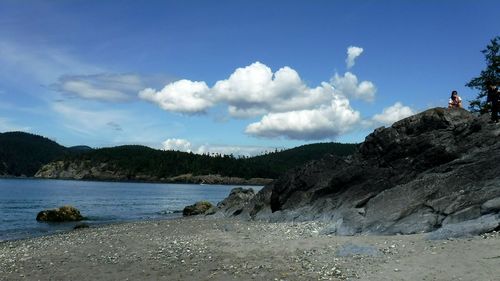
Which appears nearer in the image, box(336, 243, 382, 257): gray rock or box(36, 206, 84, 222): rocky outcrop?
box(336, 243, 382, 257): gray rock

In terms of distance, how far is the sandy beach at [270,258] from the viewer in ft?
52.8

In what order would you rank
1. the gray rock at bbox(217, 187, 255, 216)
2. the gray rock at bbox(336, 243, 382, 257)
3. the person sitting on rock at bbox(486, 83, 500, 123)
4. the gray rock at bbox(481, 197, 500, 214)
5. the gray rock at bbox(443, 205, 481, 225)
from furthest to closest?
the gray rock at bbox(217, 187, 255, 216) → the person sitting on rock at bbox(486, 83, 500, 123) → the gray rock at bbox(443, 205, 481, 225) → the gray rock at bbox(481, 197, 500, 214) → the gray rock at bbox(336, 243, 382, 257)

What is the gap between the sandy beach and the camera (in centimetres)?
1609

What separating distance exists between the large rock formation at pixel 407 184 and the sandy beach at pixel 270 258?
80.4 inches

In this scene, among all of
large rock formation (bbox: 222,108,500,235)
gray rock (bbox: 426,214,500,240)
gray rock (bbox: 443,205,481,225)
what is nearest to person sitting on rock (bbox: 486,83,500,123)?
large rock formation (bbox: 222,108,500,235)

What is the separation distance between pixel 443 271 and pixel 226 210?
4115 centimetres

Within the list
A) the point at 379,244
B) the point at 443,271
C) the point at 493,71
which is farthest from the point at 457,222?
the point at 493,71

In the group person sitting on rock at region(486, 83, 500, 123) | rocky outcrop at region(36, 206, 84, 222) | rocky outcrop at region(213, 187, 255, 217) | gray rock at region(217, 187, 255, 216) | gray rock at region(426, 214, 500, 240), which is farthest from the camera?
rocky outcrop at region(36, 206, 84, 222)

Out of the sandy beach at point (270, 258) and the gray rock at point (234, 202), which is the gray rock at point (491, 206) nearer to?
the sandy beach at point (270, 258)

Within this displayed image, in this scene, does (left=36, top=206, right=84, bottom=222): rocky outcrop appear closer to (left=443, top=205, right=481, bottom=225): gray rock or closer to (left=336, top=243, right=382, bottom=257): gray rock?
(left=336, top=243, right=382, bottom=257): gray rock

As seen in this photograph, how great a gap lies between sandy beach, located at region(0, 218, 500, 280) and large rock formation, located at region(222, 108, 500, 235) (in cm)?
204

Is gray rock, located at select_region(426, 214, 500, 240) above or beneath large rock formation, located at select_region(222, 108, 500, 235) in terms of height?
beneath

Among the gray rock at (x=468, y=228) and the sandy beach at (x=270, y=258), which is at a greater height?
Answer: the gray rock at (x=468, y=228)

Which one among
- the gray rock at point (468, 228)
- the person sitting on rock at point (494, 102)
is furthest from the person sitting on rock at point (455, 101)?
the gray rock at point (468, 228)
